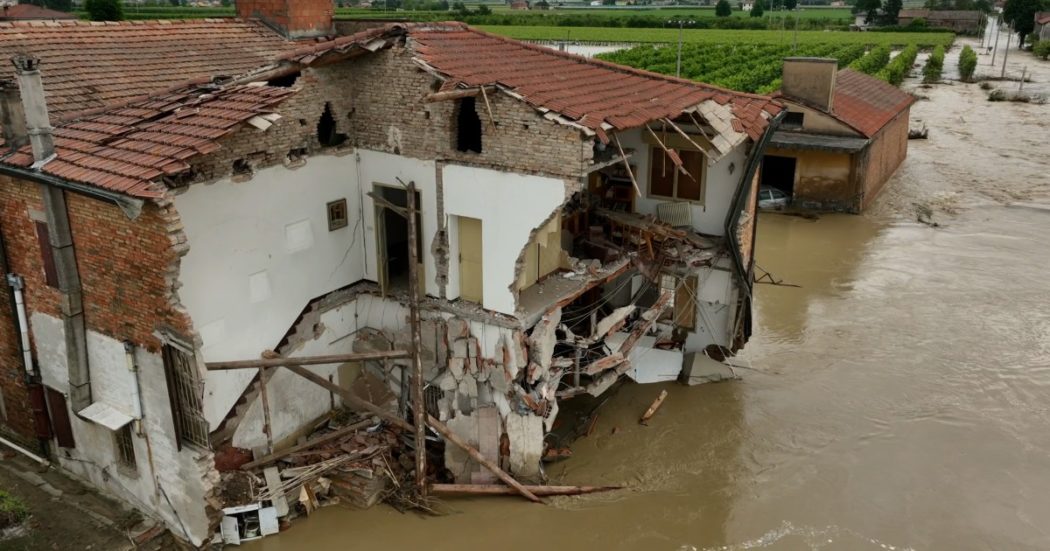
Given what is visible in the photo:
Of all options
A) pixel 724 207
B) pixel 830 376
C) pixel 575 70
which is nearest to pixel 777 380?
pixel 830 376

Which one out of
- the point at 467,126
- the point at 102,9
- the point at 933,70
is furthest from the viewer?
the point at 933,70

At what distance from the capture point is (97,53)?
15.1 metres

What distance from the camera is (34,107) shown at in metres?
10.8

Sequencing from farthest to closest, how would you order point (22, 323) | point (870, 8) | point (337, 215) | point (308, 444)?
point (870, 8), point (337, 215), point (308, 444), point (22, 323)

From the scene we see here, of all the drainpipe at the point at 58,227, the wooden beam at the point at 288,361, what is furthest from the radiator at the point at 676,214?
the drainpipe at the point at 58,227

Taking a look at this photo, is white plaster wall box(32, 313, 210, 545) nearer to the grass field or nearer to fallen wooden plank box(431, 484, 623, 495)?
fallen wooden plank box(431, 484, 623, 495)

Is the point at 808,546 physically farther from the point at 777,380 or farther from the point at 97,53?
the point at 97,53

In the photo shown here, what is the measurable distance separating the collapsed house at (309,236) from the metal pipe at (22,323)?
0.04 m

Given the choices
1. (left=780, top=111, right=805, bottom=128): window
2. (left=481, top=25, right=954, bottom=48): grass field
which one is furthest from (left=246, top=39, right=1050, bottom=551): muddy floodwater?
(left=481, top=25, right=954, bottom=48): grass field

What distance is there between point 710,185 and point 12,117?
39.0ft

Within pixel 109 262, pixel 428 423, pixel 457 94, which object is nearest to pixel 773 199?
pixel 457 94

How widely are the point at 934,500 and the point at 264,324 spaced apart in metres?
11.4

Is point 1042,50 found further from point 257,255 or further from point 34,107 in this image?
point 34,107

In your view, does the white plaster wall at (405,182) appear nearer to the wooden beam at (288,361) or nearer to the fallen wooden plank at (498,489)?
the wooden beam at (288,361)
